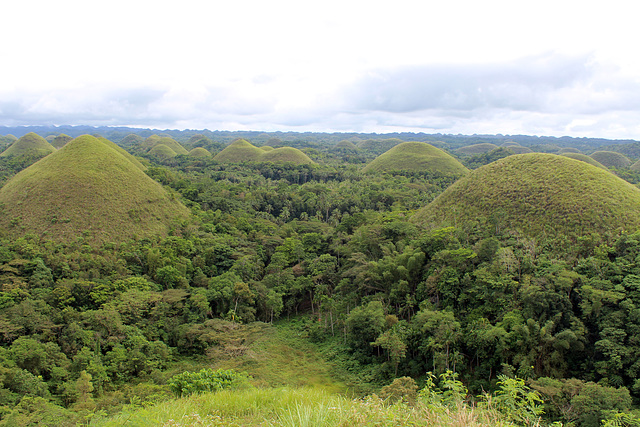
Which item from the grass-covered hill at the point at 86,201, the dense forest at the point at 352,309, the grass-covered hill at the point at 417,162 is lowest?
the dense forest at the point at 352,309

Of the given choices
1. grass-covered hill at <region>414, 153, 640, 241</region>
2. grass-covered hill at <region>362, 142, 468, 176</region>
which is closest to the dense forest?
grass-covered hill at <region>414, 153, 640, 241</region>

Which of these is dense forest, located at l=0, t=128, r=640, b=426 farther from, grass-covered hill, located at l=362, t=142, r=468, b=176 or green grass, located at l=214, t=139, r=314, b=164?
green grass, located at l=214, t=139, r=314, b=164

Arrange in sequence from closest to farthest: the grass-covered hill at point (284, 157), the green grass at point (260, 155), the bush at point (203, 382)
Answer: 1. the bush at point (203, 382)
2. the grass-covered hill at point (284, 157)
3. the green grass at point (260, 155)

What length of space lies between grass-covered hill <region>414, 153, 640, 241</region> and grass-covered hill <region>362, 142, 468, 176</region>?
38.9 m

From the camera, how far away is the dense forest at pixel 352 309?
13352 millimetres

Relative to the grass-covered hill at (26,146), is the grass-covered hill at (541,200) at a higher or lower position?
lower

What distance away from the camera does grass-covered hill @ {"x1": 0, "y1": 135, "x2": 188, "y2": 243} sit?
87.2ft

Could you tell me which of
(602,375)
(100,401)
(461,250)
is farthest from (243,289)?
(602,375)

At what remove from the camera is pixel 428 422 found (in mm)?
3508

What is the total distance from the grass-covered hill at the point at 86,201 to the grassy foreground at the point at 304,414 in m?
26.1

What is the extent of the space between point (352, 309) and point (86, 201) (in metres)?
25.9

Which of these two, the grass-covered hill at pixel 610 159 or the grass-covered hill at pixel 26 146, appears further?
the grass-covered hill at pixel 610 159

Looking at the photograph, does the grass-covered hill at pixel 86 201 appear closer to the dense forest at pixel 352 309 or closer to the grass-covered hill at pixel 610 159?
the dense forest at pixel 352 309

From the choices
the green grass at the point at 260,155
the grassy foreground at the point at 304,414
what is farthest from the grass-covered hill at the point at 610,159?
the grassy foreground at the point at 304,414
